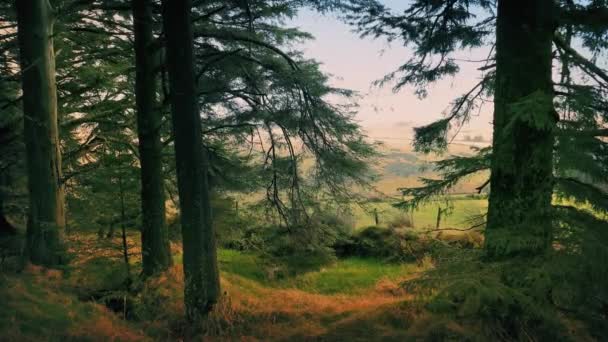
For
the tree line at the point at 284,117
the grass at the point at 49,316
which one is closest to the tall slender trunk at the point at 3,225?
the tree line at the point at 284,117

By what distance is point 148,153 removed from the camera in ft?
24.4

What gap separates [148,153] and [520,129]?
6074 mm

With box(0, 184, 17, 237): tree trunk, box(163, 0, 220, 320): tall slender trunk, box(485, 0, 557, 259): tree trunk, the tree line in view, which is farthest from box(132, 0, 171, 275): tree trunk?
box(0, 184, 17, 237): tree trunk

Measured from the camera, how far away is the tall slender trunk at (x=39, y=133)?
661 centimetres

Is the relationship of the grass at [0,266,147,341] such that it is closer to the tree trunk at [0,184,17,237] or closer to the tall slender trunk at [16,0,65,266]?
the tall slender trunk at [16,0,65,266]

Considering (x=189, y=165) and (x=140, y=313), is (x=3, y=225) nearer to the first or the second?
(x=140, y=313)

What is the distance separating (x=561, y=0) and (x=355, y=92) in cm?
320

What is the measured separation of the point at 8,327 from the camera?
13.9 feet

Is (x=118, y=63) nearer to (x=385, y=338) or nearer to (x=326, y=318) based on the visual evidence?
(x=326, y=318)

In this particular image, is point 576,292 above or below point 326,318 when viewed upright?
above

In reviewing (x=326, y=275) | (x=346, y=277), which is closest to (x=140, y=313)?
(x=326, y=275)

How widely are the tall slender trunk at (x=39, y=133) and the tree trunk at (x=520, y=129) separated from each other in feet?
21.7

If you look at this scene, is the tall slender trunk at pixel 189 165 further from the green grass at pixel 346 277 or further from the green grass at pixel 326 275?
the green grass at pixel 346 277

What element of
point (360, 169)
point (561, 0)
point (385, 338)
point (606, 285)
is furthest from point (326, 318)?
point (561, 0)
